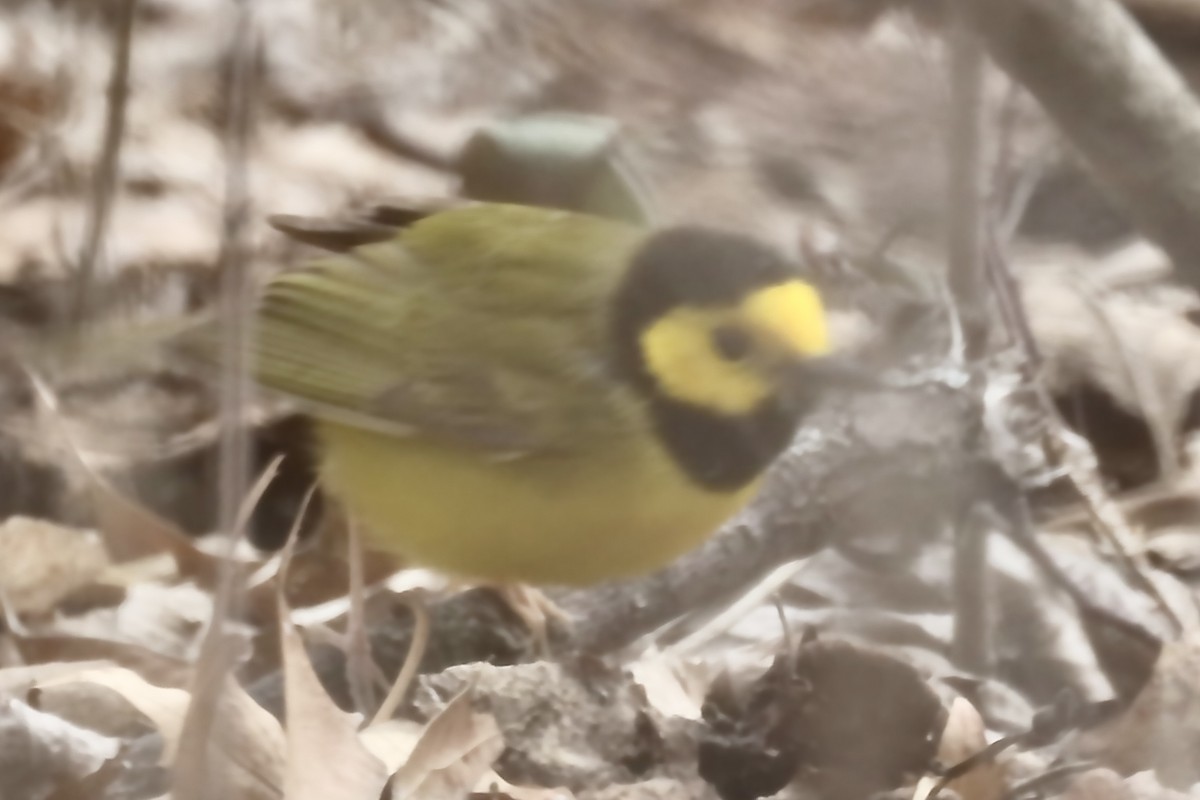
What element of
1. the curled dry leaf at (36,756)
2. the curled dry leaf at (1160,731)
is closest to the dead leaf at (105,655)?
the curled dry leaf at (36,756)

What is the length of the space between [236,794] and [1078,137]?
2.94 feet

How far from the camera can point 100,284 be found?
2.17m

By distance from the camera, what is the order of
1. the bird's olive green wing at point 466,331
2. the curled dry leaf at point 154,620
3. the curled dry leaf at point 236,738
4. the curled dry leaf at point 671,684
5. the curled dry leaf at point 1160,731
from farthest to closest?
the curled dry leaf at point 154,620 → the bird's olive green wing at point 466,331 → the curled dry leaf at point 671,684 → the curled dry leaf at point 1160,731 → the curled dry leaf at point 236,738

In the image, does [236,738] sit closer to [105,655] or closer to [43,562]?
[105,655]

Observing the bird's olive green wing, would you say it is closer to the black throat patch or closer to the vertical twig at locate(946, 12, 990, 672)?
the black throat patch

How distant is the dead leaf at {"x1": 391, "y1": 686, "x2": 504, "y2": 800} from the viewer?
51.6 inches

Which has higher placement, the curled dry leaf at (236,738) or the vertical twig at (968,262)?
the vertical twig at (968,262)

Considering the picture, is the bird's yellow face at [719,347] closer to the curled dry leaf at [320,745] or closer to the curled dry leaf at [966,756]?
the curled dry leaf at [966,756]

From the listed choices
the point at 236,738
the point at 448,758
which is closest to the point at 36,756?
the point at 236,738

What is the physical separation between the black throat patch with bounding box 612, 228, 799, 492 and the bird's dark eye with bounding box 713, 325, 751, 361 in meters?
0.03

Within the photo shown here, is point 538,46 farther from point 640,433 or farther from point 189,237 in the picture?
point 189,237

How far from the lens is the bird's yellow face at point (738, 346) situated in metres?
1.64

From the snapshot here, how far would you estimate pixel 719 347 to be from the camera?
1674 mm

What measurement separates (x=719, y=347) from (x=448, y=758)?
1.82 ft
